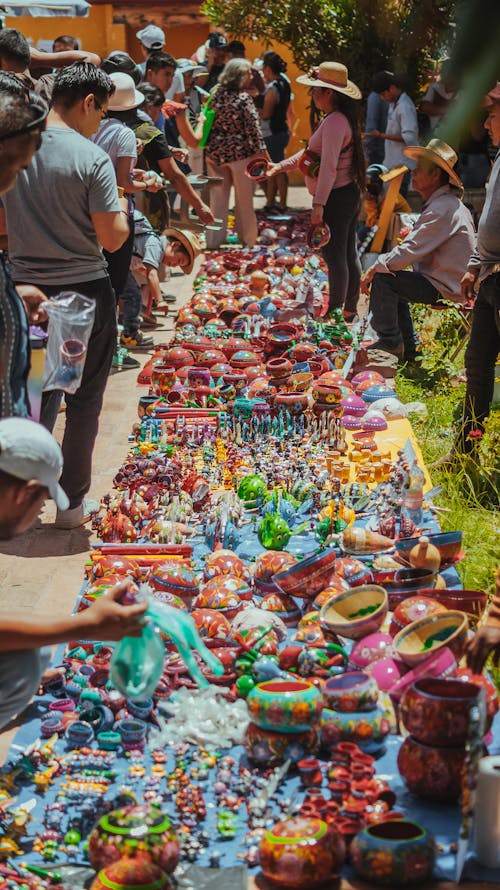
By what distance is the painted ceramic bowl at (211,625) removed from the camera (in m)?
3.79

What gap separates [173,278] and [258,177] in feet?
4.17

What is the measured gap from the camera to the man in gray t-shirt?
4.77 meters

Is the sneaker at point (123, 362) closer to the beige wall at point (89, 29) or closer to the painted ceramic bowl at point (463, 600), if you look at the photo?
the painted ceramic bowl at point (463, 600)

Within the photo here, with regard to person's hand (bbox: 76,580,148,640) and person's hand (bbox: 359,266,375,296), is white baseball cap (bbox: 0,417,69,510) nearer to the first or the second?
person's hand (bbox: 76,580,148,640)

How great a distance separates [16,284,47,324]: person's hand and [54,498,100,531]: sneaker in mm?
1424

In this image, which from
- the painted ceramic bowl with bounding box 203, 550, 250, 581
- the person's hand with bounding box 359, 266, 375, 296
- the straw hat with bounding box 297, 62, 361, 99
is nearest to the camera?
the painted ceramic bowl with bounding box 203, 550, 250, 581

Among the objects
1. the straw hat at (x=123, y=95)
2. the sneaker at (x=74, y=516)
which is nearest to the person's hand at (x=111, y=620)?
the sneaker at (x=74, y=516)

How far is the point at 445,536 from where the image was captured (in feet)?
14.2

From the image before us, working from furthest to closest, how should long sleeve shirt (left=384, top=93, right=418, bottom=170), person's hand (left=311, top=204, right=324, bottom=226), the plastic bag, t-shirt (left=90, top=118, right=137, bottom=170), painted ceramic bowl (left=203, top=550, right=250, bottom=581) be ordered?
long sleeve shirt (left=384, top=93, right=418, bottom=170) < person's hand (left=311, top=204, right=324, bottom=226) < t-shirt (left=90, top=118, right=137, bottom=170) < the plastic bag < painted ceramic bowl (left=203, top=550, right=250, bottom=581)

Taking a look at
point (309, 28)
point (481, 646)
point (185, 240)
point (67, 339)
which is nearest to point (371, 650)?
point (481, 646)

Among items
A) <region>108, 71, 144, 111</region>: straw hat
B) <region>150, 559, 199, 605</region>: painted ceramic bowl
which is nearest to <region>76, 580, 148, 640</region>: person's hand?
<region>150, 559, 199, 605</region>: painted ceramic bowl

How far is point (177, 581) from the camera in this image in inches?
163

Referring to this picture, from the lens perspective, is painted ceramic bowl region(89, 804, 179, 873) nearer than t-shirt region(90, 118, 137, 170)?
Yes

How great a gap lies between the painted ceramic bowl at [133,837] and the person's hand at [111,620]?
47 centimetres
